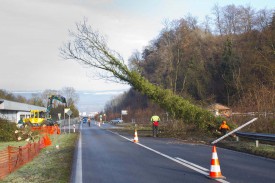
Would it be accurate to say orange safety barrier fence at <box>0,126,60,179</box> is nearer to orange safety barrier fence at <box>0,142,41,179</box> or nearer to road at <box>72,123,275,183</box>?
orange safety barrier fence at <box>0,142,41,179</box>

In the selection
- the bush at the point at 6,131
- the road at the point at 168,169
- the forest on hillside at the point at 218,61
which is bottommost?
the road at the point at 168,169

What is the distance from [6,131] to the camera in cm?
3444

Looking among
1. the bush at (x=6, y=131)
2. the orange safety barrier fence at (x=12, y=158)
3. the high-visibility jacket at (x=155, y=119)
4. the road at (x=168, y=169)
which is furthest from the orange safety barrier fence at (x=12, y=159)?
the bush at (x=6, y=131)

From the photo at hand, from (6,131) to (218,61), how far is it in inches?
2260

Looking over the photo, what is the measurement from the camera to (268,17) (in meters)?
83.9

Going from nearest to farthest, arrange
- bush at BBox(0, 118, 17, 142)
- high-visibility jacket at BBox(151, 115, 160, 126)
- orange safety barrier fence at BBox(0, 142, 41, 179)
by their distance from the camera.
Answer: orange safety barrier fence at BBox(0, 142, 41, 179)
high-visibility jacket at BBox(151, 115, 160, 126)
bush at BBox(0, 118, 17, 142)

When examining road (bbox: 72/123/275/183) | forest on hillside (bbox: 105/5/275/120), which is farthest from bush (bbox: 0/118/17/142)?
road (bbox: 72/123/275/183)

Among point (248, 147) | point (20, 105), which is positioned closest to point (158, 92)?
point (248, 147)

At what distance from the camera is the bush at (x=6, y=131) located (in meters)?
34.3

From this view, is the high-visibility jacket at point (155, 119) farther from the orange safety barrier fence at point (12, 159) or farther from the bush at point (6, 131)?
the orange safety barrier fence at point (12, 159)

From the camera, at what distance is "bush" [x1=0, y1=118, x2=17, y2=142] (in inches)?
1351

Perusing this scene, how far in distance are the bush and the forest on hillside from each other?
11683 millimetres

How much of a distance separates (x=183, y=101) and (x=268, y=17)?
5951cm

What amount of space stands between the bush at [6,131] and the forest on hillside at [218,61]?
1168 cm
